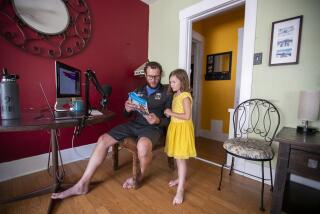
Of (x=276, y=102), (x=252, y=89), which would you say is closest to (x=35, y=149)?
(x=252, y=89)

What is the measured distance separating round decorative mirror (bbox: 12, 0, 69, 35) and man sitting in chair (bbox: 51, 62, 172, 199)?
3.62 feet

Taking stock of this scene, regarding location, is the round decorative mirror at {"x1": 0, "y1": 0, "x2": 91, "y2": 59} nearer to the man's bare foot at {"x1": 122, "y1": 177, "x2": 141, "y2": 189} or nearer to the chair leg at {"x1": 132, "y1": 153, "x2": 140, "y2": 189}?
the chair leg at {"x1": 132, "y1": 153, "x2": 140, "y2": 189}

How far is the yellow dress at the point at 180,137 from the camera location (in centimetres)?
138

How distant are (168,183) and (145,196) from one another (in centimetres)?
30

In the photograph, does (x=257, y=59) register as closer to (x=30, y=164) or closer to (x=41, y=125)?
(x=41, y=125)

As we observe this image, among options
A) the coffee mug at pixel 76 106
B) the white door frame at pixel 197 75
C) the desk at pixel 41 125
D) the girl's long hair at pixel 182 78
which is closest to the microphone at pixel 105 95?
the coffee mug at pixel 76 106

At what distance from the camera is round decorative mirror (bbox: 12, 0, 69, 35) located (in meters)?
1.59

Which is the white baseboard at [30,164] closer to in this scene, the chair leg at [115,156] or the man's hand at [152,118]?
the chair leg at [115,156]

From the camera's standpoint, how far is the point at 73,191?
54.4 inches

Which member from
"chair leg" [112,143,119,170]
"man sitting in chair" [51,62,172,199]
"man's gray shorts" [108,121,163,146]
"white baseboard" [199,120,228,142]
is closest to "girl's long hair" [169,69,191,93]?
"man sitting in chair" [51,62,172,199]

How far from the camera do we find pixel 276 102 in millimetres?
1585

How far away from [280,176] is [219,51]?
243 centimetres

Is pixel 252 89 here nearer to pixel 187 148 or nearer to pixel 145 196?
pixel 187 148

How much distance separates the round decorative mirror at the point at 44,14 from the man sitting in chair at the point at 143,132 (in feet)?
3.62
